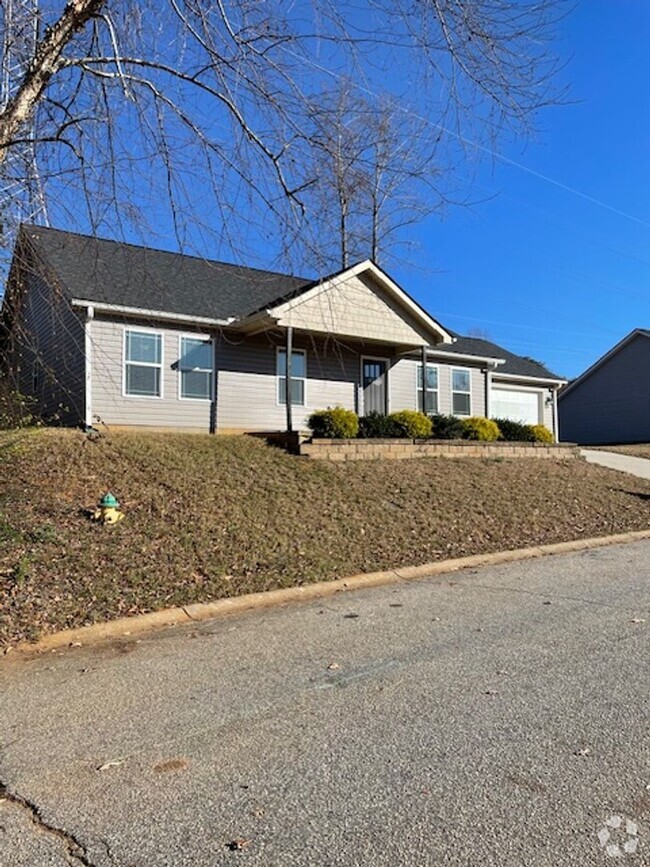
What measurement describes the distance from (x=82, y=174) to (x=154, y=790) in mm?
5195

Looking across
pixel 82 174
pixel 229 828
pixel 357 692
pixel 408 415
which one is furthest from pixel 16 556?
pixel 408 415

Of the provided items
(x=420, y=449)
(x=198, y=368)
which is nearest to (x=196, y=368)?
(x=198, y=368)

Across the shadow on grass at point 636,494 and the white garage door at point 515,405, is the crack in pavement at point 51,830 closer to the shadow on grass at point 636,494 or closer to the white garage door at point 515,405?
the shadow on grass at point 636,494

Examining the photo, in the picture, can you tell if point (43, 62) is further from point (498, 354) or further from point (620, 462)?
point (498, 354)

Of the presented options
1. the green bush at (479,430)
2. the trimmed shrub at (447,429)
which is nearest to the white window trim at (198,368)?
the trimmed shrub at (447,429)

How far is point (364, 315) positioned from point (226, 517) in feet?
30.1

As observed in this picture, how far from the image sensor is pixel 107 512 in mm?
7848

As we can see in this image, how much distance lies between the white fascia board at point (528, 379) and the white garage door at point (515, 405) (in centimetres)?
43

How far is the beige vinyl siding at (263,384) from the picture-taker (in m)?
16.0

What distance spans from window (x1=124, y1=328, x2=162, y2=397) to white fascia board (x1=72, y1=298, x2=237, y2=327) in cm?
54

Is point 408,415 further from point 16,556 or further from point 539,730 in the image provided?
point 539,730

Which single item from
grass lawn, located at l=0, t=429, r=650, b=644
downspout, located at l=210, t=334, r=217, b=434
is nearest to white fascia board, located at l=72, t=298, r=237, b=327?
downspout, located at l=210, t=334, r=217, b=434

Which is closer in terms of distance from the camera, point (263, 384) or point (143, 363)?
point (143, 363)

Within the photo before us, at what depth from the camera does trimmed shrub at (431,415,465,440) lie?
1561 centimetres
